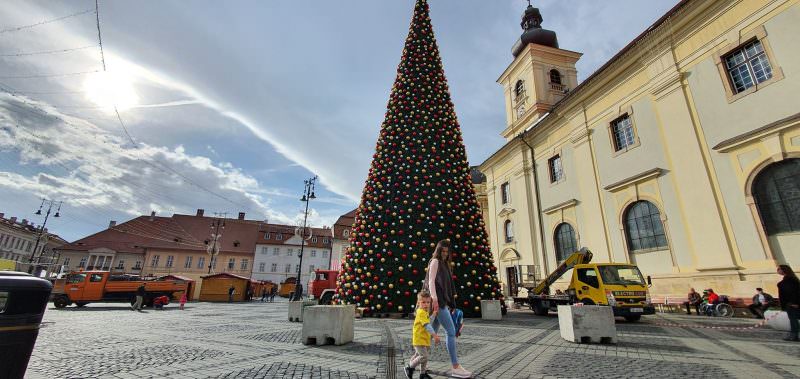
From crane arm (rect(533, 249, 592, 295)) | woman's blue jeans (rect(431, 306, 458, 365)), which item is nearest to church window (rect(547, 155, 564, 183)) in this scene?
crane arm (rect(533, 249, 592, 295))

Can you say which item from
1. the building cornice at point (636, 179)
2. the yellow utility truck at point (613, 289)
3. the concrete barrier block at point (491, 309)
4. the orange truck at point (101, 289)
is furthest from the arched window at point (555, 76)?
the orange truck at point (101, 289)

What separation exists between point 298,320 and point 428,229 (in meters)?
5.41

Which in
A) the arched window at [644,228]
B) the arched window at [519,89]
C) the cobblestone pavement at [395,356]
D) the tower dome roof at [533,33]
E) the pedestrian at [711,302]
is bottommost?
the cobblestone pavement at [395,356]

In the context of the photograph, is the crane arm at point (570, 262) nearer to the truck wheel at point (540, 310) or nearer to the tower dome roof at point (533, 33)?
the truck wheel at point (540, 310)

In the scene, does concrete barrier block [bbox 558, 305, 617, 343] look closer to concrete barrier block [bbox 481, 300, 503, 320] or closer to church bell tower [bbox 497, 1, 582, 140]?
concrete barrier block [bbox 481, 300, 503, 320]

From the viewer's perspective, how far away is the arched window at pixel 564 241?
63.1 ft

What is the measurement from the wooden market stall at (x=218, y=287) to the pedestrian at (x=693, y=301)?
29.6m

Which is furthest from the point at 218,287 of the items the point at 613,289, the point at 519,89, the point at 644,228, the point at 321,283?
the point at 519,89

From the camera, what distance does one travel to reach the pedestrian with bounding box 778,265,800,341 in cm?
629

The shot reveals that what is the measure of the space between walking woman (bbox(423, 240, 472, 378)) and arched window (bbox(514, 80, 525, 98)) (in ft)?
91.2

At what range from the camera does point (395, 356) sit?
5047mm

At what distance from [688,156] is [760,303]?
5.68 m

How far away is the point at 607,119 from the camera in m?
17.2

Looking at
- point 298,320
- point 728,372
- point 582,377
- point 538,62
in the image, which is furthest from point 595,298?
point 538,62
